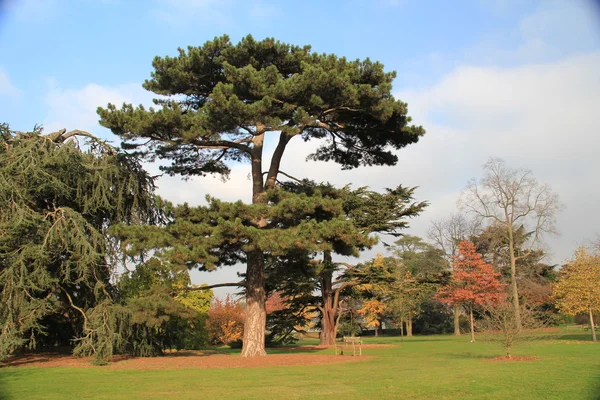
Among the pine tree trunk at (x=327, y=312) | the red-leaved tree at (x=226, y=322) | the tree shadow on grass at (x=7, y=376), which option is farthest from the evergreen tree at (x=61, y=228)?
the red-leaved tree at (x=226, y=322)

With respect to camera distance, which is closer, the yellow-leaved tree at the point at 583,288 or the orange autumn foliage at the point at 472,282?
the yellow-leaved tree at the point at 583,288

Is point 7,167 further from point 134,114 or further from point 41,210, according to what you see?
point 134,114

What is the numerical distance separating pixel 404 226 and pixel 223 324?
16328 millimetres

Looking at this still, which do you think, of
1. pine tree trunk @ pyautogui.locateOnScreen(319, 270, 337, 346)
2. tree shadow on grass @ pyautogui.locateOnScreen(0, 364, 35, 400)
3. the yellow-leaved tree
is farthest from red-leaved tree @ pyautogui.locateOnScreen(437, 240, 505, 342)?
tree shadow on grass @ pyautogui.locateOnScreen(0, 364, 35, 400)

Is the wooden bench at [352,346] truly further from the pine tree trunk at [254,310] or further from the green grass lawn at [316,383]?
the green grass lawn at [316,383]

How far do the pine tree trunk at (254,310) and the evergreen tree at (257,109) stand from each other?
36mm

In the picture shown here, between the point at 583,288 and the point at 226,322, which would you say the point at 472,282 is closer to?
the point at 583,288

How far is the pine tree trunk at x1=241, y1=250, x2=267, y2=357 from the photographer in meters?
17.4

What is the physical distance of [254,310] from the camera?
57.6ft

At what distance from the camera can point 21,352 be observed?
1952cm

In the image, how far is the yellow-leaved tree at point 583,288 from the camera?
95.6ft

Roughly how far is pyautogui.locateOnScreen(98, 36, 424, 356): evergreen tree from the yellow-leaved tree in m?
18.1

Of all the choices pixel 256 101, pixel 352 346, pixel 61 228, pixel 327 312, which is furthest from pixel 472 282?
pixel 61 228

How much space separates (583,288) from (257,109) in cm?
2501
